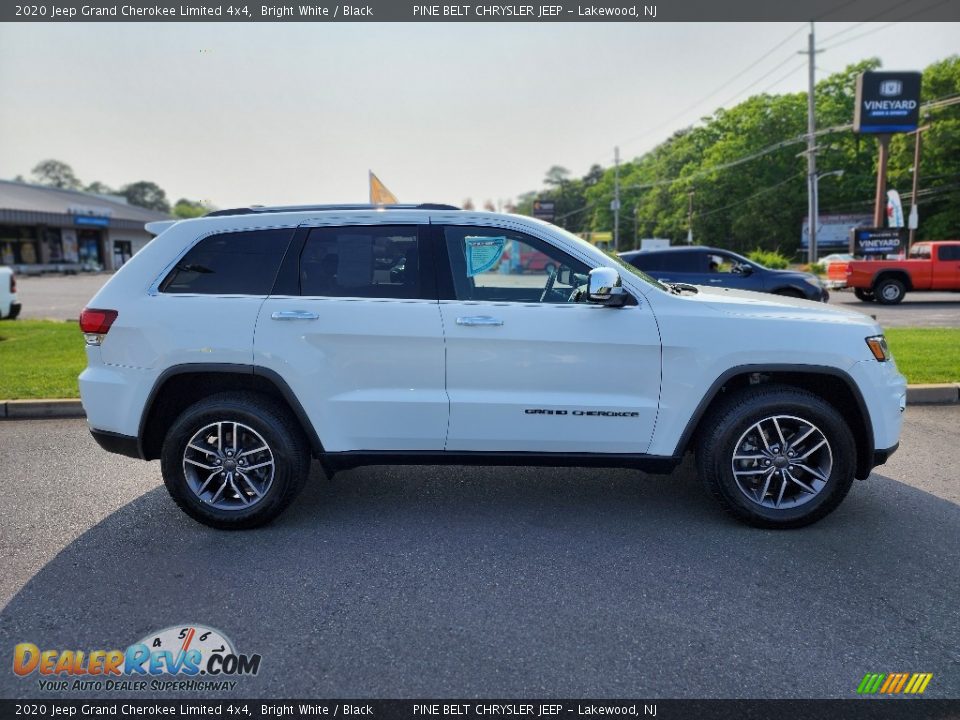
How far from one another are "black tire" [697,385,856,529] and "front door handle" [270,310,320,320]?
8.06 feet

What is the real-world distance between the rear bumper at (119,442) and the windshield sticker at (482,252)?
2310 mm

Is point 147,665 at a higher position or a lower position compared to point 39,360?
lower

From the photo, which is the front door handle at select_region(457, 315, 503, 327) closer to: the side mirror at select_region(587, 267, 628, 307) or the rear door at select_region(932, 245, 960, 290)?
the side mirror at select_region(587, 267, 628, 307)

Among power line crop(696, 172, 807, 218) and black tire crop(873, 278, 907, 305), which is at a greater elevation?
power line crop(696, 172, 807, 218)

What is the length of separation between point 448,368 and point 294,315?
0.97 metres

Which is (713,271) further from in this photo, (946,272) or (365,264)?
(365,264)

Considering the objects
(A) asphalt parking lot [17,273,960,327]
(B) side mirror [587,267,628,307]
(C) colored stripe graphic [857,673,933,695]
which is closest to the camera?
(C) colored stripe graphic [857,673,933,695]

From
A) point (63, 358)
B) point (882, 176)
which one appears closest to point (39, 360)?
point (63, 358)

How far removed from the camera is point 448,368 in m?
3.75

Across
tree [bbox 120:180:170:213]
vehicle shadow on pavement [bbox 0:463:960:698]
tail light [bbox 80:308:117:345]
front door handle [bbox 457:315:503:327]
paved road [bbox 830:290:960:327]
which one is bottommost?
vehicle shadow on pavement [bbox 0:463:960:698]

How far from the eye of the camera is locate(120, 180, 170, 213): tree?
136m

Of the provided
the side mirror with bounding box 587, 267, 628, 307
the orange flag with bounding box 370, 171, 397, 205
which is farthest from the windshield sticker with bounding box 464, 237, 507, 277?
the orange flag with bounding box 370, 171, 397, 205

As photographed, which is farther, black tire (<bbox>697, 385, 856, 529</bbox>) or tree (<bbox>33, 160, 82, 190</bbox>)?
tree (<bbox>33, 160, 82, 190</bbox>)

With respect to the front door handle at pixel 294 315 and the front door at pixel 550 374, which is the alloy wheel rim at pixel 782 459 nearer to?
the front door at pixel 550 374
